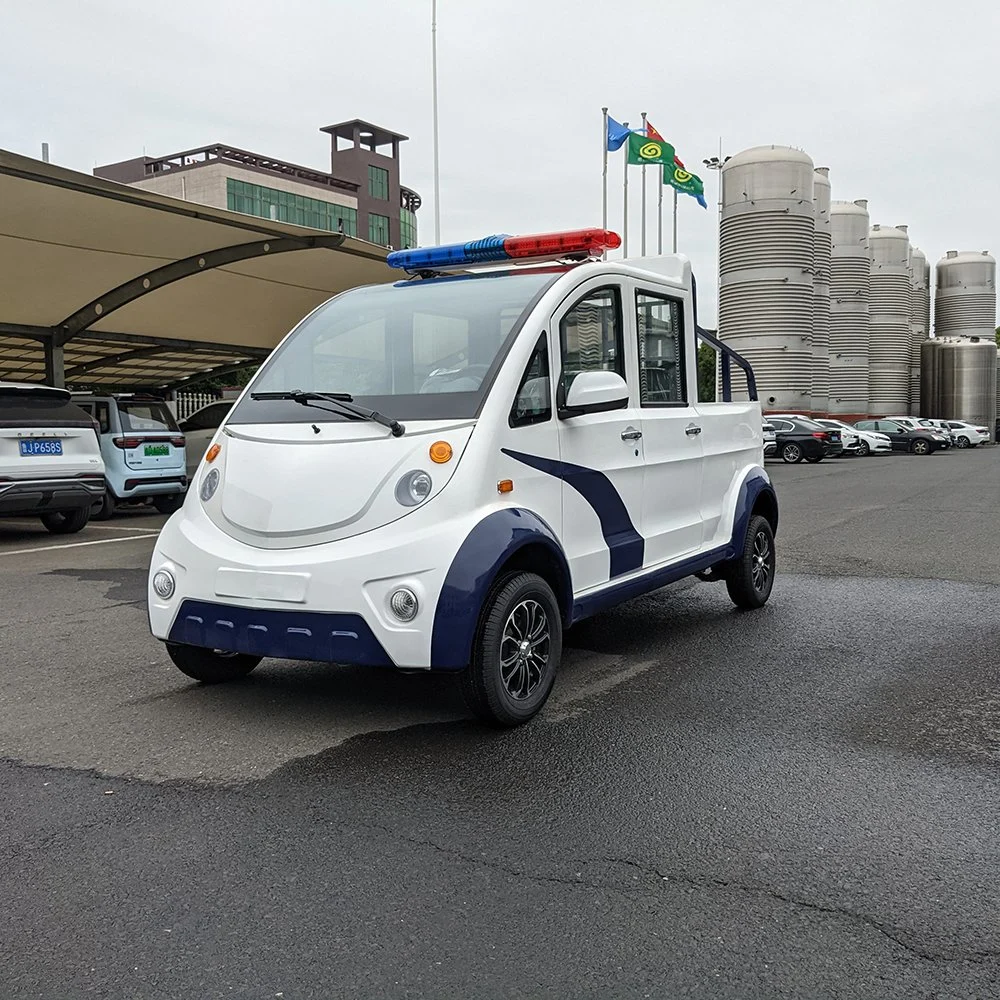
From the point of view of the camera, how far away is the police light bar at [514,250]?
5.64 metres

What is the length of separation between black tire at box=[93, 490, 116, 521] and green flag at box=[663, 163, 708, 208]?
80.3 feet

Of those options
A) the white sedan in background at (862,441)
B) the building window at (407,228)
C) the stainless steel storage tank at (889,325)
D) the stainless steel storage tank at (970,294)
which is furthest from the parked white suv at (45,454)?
the building window at (407,228)

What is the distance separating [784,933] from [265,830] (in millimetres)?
1671

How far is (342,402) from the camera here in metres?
4.78

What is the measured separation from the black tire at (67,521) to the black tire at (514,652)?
908 centimetres

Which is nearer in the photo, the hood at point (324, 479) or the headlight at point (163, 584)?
the hood at point (324, 479)

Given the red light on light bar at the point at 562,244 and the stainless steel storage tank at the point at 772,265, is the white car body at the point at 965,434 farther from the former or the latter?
the red light on light bar at the point at 562,244

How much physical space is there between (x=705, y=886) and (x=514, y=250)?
11.9 feet

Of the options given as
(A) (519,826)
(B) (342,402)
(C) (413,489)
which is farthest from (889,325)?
(A) (519,826)

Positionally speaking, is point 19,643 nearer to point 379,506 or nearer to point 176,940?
point 379,506

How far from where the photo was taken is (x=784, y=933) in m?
2.86

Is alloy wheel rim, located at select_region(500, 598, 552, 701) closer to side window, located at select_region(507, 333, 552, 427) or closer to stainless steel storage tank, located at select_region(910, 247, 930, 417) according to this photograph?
side window, located at select_region(507, 333, 552, 427)

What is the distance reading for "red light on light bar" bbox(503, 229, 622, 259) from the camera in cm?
562

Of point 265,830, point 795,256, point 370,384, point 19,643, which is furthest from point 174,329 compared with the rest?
point 795,256
